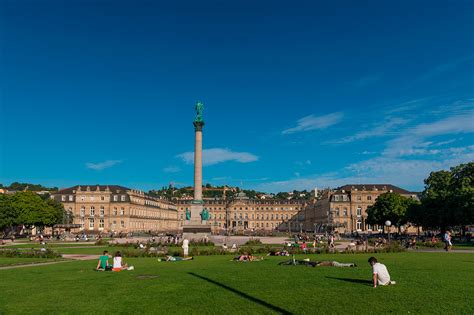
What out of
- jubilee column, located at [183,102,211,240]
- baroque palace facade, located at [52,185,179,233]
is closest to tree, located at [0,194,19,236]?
jubilee column, located at [183,102,211,240]

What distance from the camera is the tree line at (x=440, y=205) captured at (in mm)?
61966

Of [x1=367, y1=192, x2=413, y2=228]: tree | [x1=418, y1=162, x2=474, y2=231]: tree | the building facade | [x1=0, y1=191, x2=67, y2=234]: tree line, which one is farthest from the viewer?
the building facade

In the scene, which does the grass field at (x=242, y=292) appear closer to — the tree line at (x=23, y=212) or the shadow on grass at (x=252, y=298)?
the shadow on grass at (x=252, y=298)

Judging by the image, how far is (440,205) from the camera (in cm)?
7150

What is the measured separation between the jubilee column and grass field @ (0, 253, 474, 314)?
1683 inches

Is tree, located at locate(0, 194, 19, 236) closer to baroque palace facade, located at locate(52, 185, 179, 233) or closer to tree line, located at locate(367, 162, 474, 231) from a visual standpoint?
baroque palace facade, located at locate(52, 185, 179, 233)

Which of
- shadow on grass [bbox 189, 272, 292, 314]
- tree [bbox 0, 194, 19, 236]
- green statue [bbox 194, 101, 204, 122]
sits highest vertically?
green statue [bbox 194, 101, 204, 122]

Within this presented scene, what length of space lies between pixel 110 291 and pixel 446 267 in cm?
1727

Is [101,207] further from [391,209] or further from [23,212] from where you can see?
[391,209]

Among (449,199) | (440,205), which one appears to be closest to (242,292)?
(449,199)

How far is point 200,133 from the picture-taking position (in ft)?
229

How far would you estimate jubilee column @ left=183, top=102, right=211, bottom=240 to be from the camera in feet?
214

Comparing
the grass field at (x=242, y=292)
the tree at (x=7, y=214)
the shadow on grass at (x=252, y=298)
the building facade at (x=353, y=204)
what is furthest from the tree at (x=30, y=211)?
the building facade at (x=353, y=204)

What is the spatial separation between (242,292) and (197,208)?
5114 centimetres
